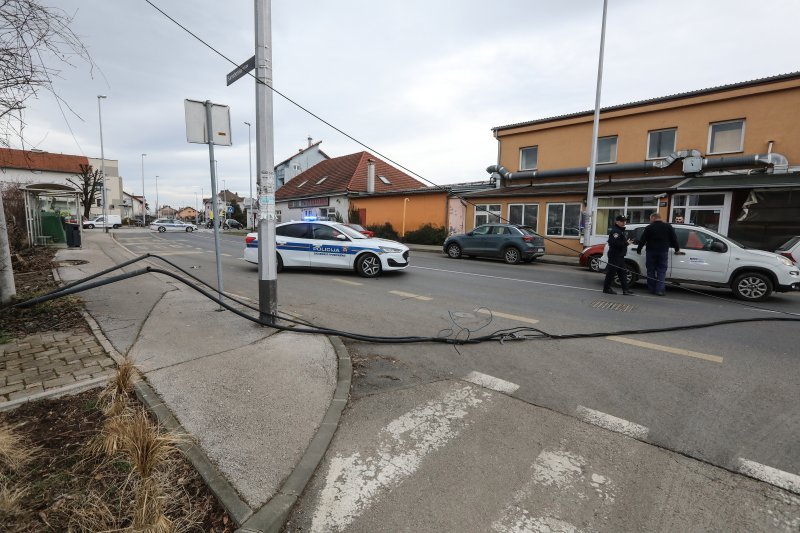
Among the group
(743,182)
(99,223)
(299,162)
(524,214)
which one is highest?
(299,162)

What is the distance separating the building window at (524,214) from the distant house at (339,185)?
10923 mm

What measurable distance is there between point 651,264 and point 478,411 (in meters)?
7.90

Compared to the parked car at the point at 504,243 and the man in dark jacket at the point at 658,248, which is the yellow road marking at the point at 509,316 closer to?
the man in dark jacket at the point at 658,248

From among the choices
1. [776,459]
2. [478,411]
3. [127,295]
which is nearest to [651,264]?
[776,459]

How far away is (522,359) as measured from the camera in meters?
4.85

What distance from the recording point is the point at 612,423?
336 centimetres

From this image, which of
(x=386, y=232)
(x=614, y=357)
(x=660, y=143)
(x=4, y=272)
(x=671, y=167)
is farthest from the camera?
(x=386, y=232)

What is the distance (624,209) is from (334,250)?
13187 mm

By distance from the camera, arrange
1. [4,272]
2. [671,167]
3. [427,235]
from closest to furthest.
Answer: [4,272] < [671,167] < [427,235]

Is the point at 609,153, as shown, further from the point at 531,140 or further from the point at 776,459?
the point at 776,459

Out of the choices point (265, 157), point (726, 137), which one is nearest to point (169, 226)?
point (265, 157)

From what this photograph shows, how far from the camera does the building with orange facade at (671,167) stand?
1455 cm

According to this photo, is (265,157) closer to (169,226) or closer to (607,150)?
(607,150)

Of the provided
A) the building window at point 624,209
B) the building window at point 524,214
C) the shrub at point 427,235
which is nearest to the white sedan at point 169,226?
the shrub at point 427,235
